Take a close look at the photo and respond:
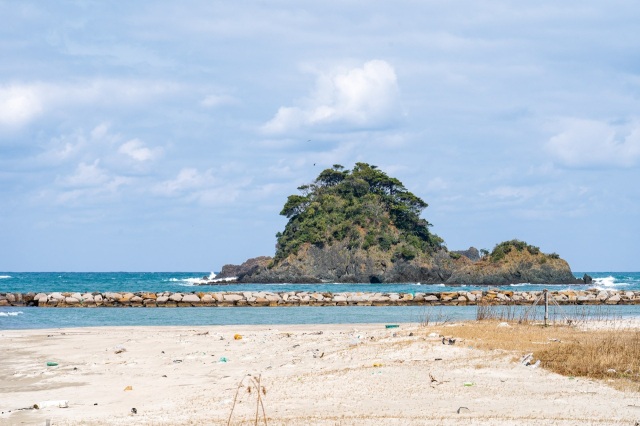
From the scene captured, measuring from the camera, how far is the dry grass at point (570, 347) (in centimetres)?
1303

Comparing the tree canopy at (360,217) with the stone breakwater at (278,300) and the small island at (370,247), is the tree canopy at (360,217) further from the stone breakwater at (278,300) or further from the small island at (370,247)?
the stone breakwater at (278,300)

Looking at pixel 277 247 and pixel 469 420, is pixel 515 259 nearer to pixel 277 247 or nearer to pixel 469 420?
pixel 277 247

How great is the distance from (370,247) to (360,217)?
384 cm

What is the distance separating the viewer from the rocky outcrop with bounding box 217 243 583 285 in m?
84.6

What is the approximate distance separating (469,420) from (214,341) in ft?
38.2

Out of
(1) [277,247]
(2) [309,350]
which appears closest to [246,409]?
(2) [309,350]

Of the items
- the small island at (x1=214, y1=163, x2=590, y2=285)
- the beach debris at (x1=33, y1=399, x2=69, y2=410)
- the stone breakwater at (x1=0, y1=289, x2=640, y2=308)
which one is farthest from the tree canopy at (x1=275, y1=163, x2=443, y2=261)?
the beach debris at (x1=33, y1=399, x2=69, y2=410)

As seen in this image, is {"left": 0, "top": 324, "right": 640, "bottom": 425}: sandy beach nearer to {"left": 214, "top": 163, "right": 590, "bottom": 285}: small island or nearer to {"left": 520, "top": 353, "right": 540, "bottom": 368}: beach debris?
{"left": 520, "top": 353, "right": 540, "bottom": 368}: beach debris

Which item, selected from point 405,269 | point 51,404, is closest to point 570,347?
point 51,404

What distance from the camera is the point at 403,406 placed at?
11234mm

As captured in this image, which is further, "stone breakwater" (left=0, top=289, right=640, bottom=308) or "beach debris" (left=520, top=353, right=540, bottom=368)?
"stone breakwater" (left=0, top=289, right=640, bottom=308)

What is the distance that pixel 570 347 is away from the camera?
1470 cm

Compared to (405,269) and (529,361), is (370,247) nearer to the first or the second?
(405,269)

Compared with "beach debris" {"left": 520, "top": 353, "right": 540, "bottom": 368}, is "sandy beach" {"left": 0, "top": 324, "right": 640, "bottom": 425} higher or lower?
lower
